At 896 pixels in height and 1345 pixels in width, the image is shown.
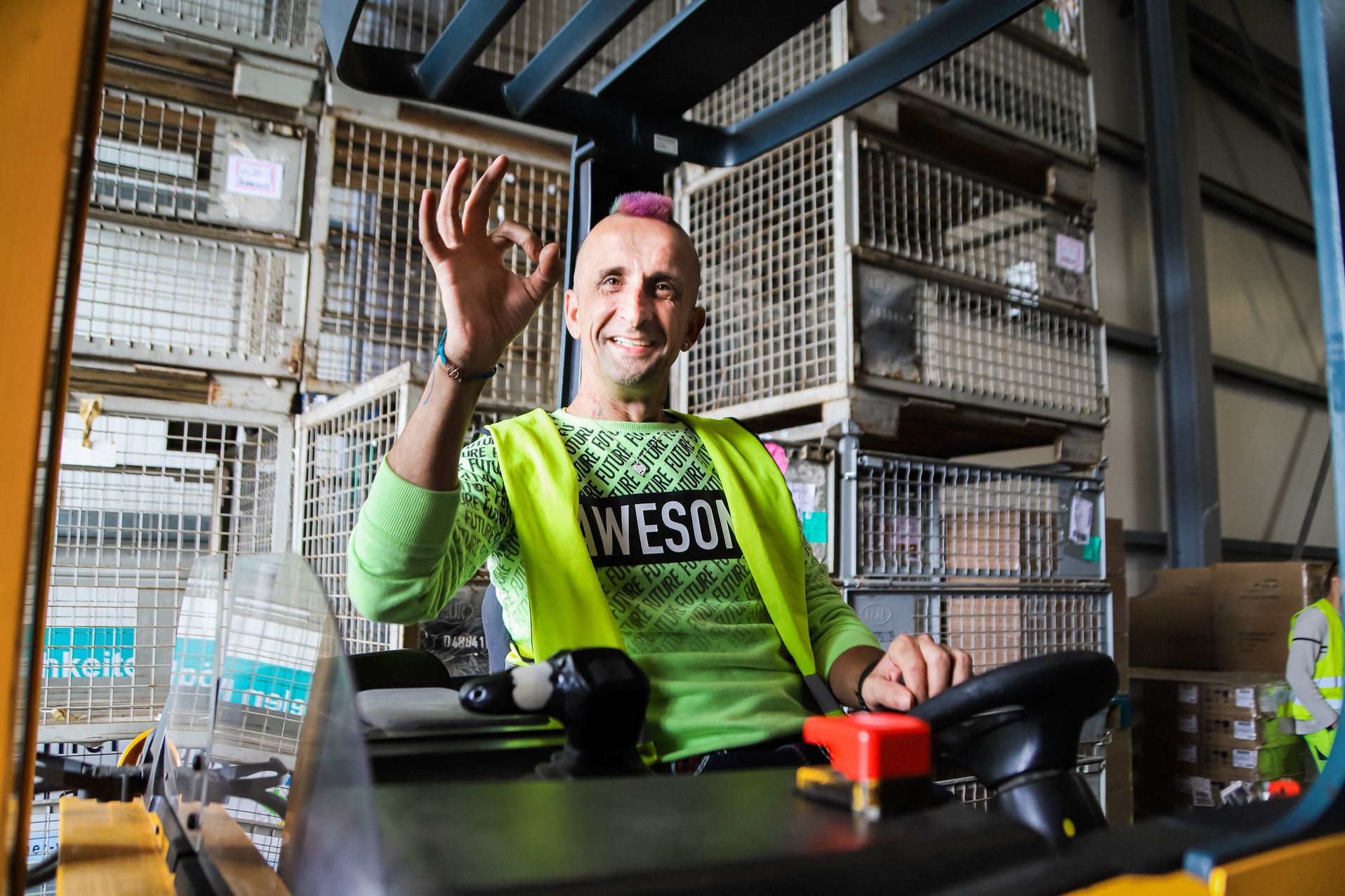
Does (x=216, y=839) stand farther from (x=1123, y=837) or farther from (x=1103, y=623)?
(x=1103, y=623)

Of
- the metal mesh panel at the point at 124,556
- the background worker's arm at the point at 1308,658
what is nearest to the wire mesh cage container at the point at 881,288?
the background worker's arm at the point at 1308,658

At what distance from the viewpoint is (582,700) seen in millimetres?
741

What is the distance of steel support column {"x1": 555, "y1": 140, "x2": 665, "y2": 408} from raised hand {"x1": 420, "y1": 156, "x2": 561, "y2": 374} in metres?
0.45

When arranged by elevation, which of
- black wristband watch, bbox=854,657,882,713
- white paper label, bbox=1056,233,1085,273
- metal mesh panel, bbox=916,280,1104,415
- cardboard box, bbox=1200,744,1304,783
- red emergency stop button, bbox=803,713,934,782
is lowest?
cardboard box, bbox=1200,744,1304,783

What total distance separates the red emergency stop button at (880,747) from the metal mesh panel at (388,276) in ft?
6.68

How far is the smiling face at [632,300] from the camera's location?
1480 millimetres

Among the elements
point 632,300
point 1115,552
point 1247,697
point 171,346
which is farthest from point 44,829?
point 1247,697

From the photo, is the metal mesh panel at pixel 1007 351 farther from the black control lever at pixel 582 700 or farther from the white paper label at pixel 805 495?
the black control lever at pixel 582 700

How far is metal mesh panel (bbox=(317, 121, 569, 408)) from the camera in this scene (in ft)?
8.69

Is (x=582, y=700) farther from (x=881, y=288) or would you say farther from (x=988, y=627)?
(x=988, y=627)

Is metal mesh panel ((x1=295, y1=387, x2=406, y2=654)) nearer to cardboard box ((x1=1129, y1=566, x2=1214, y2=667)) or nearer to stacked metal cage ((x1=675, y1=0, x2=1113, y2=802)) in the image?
stacked metal cage ((x1=675, y1=0, x2=1113, y2=802))

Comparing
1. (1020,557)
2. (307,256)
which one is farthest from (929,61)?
(1020,557)

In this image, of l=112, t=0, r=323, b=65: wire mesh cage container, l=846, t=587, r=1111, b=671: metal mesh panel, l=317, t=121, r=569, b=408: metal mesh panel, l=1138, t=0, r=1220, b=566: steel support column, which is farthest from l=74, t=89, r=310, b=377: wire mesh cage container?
l=1138, t=0, r=1220, b=566: steel support column

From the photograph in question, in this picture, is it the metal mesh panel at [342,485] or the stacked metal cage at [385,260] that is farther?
the stacked metal cage at [385,260]
